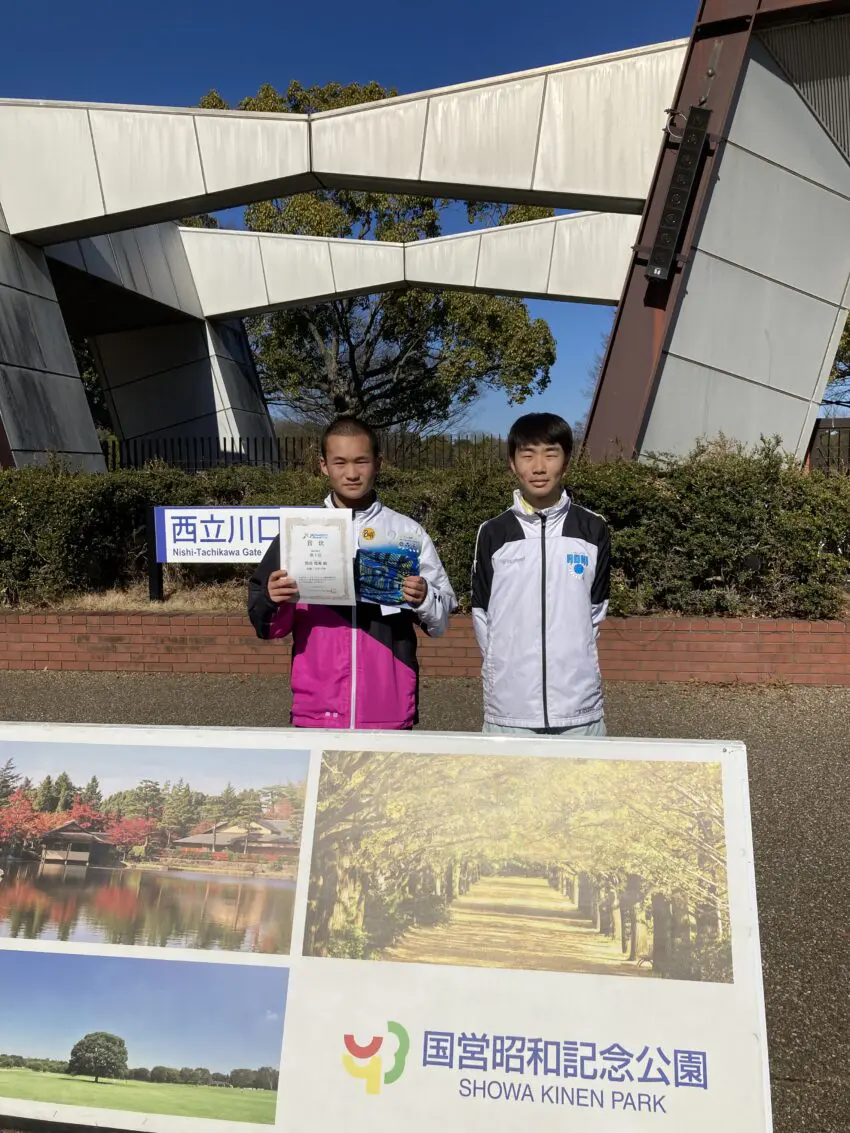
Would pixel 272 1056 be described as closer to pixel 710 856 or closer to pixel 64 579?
pixel 710 856

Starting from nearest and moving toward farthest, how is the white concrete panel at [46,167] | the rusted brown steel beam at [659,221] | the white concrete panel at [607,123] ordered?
the rusted brown steel beam at [659,221], the white concrete panel at [607,123], the white concrete panel at [46,167]

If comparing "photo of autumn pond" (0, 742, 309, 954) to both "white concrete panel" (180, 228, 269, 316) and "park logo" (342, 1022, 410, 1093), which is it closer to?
"park logo" (342, 1022, 410, 1093)

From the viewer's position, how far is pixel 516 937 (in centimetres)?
175

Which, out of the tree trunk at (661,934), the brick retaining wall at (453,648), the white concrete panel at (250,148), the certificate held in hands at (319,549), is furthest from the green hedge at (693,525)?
the white concrete panel at (250,148)

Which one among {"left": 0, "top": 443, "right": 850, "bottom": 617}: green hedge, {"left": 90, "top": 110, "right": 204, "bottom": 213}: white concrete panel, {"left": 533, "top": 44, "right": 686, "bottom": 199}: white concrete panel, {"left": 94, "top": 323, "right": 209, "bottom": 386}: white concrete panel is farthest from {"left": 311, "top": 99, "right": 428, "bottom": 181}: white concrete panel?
{"left": 94, "top": 323, "right": 209, "bottom": 386}: white concrete panel

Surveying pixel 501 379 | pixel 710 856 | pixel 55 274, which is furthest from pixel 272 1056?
pixel 501 379

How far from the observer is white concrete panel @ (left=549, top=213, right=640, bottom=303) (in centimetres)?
1510

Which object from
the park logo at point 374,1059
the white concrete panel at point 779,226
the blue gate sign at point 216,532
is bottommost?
the park logo at point 374,1059

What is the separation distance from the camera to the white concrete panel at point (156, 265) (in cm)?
1496

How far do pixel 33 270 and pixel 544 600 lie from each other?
11.5 m

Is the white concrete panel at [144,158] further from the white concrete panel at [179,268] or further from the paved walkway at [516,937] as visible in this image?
the paved walkway at [516,937]

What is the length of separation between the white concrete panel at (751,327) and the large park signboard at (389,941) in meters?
7.77

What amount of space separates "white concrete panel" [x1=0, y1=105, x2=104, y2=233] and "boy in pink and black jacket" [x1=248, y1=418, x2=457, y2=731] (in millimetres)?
10324

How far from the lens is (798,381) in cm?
929
